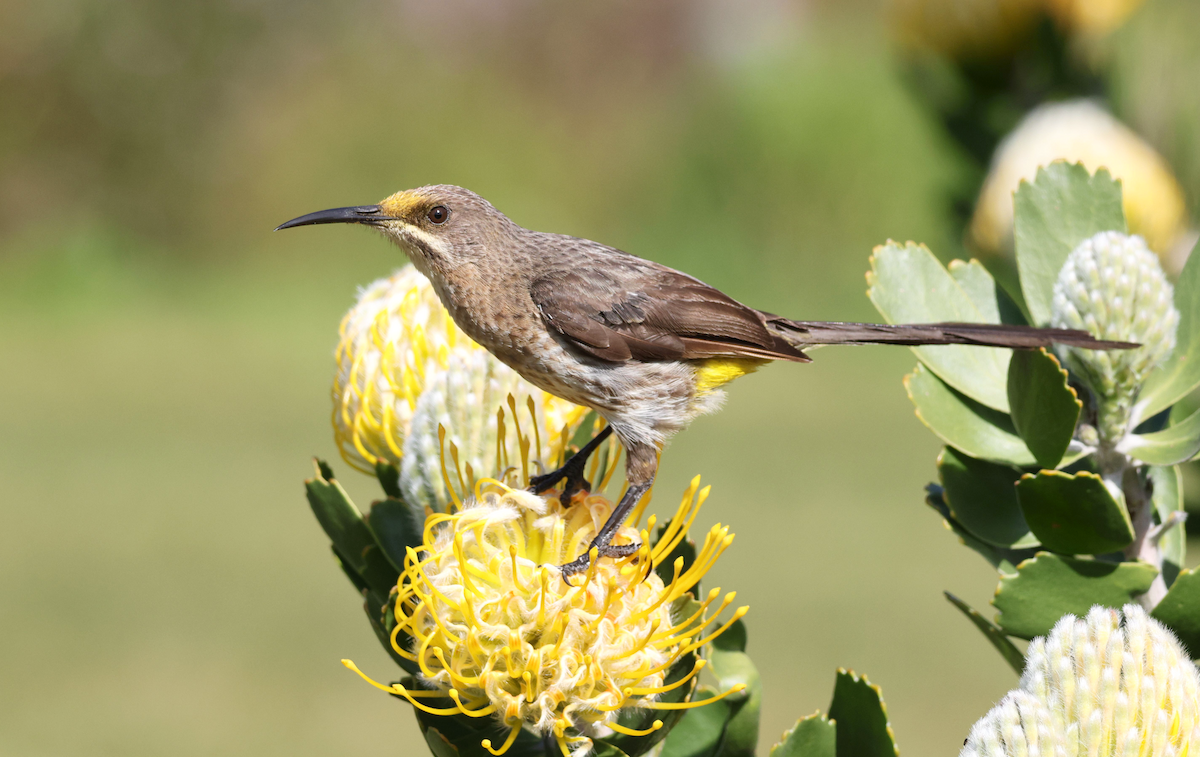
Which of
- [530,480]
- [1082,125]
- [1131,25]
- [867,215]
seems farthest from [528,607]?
[867,215]

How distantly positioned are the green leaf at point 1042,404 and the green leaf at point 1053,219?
123mm

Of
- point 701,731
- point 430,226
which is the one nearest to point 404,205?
point 430,226

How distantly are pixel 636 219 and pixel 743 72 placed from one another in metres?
1.36

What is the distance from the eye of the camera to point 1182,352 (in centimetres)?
90

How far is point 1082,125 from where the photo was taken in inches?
69.8

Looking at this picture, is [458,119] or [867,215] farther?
[458,119]

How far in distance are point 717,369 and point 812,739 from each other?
1.68ft

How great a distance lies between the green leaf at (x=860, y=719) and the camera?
0.78 m

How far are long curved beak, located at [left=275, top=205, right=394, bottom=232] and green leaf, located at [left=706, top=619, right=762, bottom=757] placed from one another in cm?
55

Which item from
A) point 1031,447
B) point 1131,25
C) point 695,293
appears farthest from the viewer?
point 1131,25

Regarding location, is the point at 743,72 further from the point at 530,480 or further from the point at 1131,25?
the point at 530,480

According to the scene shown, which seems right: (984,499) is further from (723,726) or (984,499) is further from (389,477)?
(389,477)

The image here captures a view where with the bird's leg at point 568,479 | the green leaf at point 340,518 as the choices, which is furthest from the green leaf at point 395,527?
the bird's leg at point 568,479

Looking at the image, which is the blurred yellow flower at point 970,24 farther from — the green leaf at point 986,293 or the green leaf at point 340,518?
the green leaf at point 340,518
